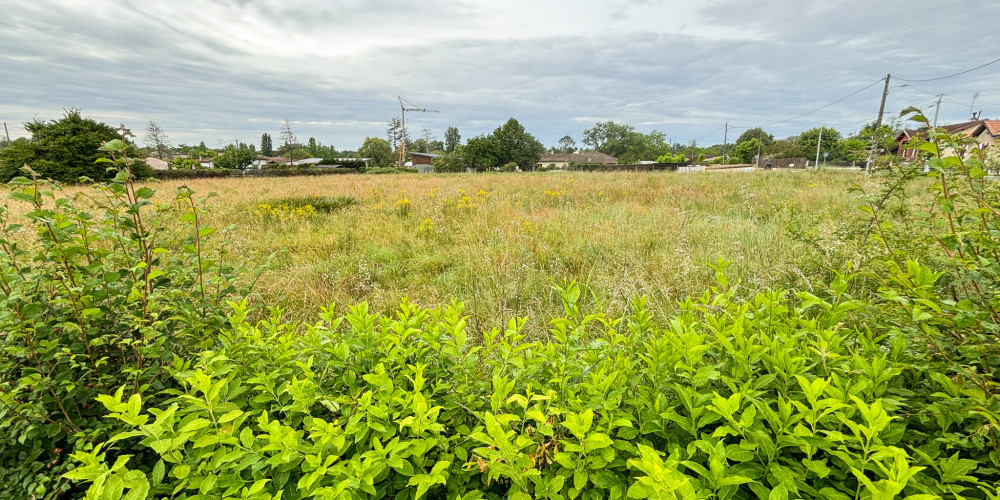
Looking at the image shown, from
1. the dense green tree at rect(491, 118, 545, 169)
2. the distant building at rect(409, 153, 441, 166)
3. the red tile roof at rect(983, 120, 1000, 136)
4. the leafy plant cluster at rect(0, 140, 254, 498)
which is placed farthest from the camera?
the distant building at rect(409, 153, 441, 166)

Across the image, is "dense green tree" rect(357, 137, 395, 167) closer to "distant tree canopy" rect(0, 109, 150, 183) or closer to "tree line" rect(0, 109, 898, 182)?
"tree line" rect(0, 109, 898, 182)

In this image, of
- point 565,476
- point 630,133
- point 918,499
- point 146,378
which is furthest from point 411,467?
point 630,133

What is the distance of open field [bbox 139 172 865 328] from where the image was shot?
11.5ft

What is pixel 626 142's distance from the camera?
8894 cm

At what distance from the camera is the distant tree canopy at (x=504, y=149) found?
2313 inches

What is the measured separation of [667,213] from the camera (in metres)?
7.18

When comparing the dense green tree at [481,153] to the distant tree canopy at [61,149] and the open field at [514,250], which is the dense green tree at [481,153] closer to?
the distant tree canopy at [61,149]

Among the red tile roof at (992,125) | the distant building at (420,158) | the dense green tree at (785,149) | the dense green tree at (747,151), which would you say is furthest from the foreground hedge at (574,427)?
the dense green tree at (747,151)

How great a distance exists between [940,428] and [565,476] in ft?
3.46

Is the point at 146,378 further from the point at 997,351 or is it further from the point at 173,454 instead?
the point at 997,351

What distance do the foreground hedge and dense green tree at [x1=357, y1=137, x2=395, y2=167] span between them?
77.1 meters

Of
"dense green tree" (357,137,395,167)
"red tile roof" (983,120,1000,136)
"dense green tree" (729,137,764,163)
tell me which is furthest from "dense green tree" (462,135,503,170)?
"dense green tree" (729,137,764,163)

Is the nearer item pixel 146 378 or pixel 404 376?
pixel 404 376

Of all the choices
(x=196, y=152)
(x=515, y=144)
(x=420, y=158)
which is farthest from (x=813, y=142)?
(x=196, y=152)
